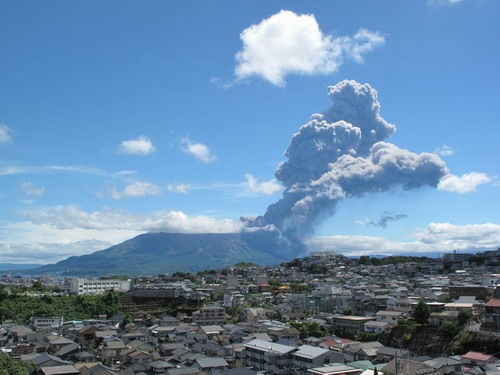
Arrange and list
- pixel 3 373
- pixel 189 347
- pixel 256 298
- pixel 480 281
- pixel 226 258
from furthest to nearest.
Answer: pixel 226 258 < pixel 256 298 < pixel 480 281 < pixel 189 347 < pixel 3 373

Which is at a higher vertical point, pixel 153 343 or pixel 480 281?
pixel 480 281

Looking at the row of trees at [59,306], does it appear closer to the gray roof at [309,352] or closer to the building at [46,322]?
the building at [46,322]

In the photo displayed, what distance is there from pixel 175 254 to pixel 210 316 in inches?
4797

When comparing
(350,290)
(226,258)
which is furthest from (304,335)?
(226,258)

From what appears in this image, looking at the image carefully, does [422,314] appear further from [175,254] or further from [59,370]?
[175,254]

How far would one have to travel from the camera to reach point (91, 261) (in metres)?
165

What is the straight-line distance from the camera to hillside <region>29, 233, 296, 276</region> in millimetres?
136375

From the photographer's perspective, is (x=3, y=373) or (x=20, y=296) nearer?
(x=3, y=373)

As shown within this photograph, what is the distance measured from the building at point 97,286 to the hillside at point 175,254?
6985 cm

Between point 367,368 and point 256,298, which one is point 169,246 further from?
point 367,368

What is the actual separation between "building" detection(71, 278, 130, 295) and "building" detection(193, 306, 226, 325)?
60.1 ft

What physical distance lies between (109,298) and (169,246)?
122560 mm

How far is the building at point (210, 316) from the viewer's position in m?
33.1

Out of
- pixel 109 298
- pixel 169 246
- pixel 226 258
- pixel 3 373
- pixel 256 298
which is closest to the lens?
pixel 3 373
